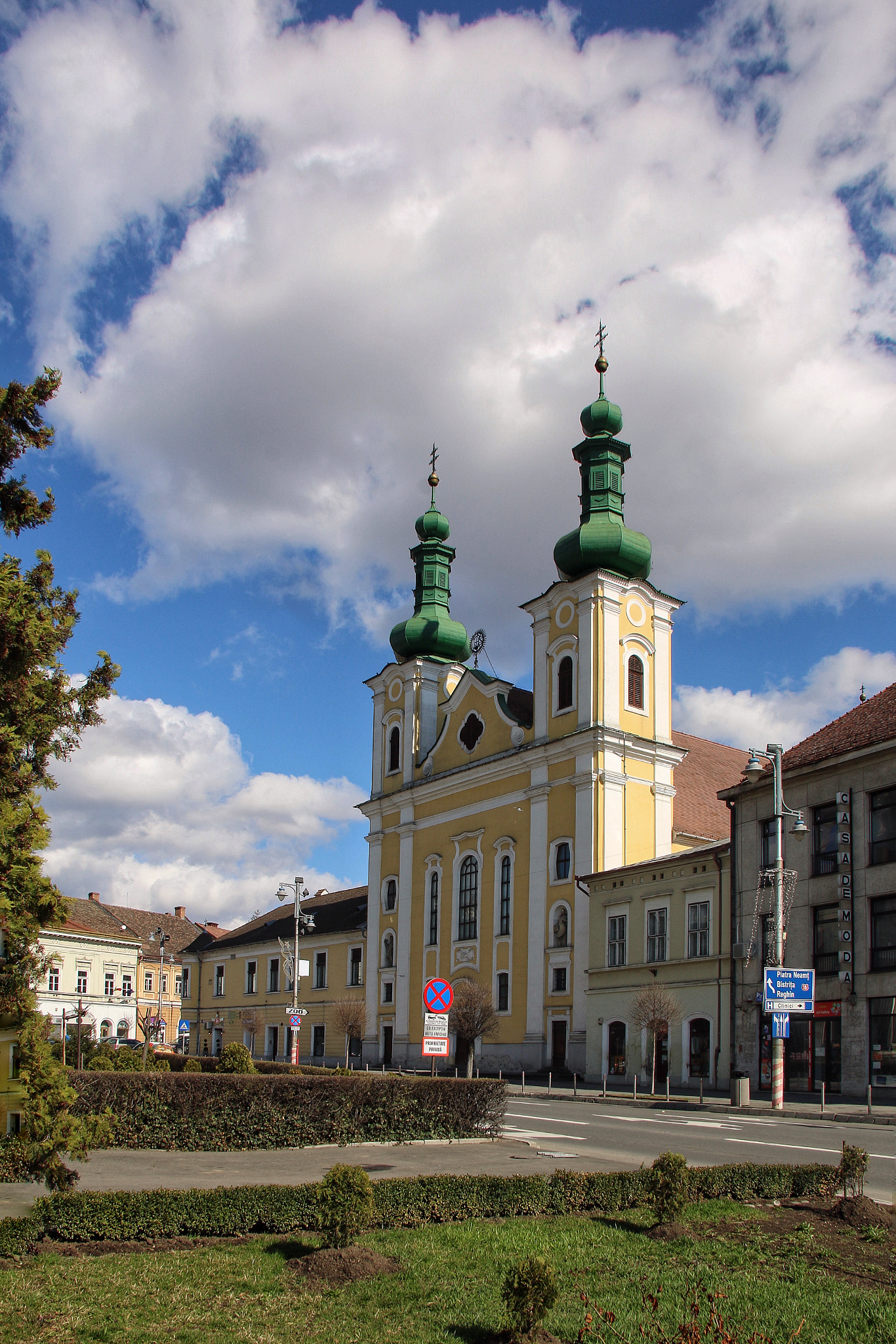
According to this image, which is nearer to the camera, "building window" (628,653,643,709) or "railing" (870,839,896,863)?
"railing" (870,839,896,863)

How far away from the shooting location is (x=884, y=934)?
94.1 ft

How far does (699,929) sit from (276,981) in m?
36.1

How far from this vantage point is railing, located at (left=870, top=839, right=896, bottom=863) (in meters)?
28.7

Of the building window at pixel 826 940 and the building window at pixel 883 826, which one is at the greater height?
the building window at pixel 883 826

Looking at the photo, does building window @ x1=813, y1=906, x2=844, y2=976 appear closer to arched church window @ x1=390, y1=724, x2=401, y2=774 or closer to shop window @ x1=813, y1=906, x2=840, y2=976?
shop window @ x1=813, y1=906, x2=840, y2=976

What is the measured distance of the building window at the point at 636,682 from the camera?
47.5m

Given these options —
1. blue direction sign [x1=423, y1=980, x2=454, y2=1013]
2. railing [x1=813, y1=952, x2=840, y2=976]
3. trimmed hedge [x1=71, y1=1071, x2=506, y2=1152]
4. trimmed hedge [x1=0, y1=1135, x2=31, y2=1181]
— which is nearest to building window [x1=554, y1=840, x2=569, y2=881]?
railing [x1=813, y1=952, x2=840, y2=976]

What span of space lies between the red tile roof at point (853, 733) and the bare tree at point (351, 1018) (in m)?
28.7

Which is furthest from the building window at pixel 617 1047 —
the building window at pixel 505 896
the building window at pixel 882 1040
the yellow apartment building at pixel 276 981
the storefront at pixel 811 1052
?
the yellow apartment building at pixel 276 981

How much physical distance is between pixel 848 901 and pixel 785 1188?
1968 centimetres

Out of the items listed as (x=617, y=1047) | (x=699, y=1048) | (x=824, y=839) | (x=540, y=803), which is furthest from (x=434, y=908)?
(x=824, y=839)

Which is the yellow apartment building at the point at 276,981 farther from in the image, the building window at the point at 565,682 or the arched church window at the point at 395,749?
the building window at the point at 565,682

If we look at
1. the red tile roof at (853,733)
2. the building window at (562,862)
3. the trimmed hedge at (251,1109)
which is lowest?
the trimmed hedge at (251,1109)

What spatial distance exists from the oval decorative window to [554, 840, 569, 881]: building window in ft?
26.7
